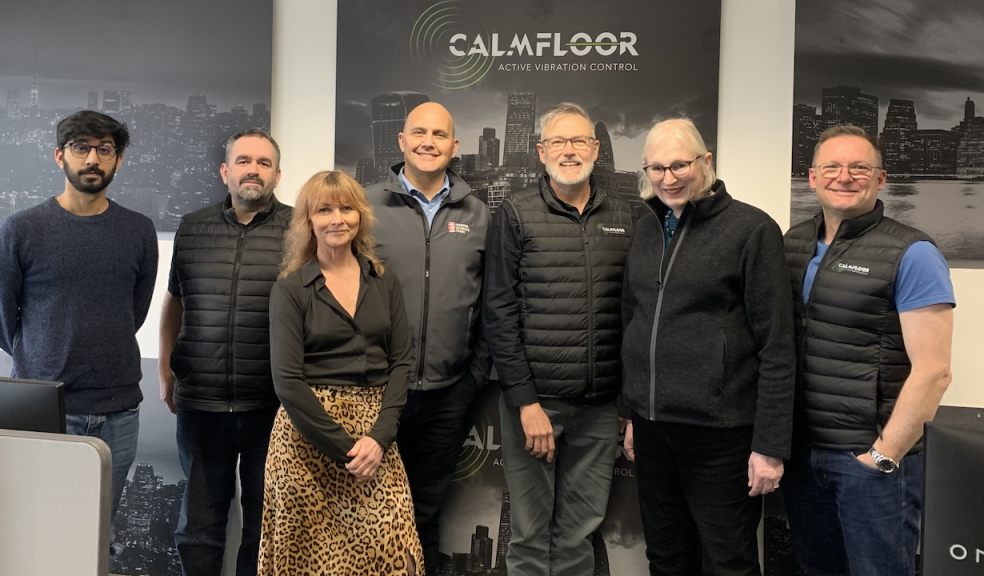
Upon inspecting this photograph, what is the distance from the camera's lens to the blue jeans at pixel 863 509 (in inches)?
87.3

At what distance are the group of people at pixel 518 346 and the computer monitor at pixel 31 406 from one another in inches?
38.2

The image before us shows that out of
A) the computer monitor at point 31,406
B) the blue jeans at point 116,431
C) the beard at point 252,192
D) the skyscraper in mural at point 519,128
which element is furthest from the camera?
the skyscraper in mural at point 519,128

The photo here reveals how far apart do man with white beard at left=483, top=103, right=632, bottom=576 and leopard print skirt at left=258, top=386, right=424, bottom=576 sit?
0.56 m

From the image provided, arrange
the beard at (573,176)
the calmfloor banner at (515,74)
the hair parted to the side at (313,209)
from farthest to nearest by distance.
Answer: the calmfloor banner at (515,74) → the beard at (573,176) → the hair parted to the side at (313,209)

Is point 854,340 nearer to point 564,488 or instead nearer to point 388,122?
point 564,488

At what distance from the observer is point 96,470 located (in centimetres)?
111

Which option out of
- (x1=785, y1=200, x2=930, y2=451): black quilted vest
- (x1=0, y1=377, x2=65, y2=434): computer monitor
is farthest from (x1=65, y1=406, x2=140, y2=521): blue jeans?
(x1=785, y1=200, x2=930, y2=451): black quilted vest

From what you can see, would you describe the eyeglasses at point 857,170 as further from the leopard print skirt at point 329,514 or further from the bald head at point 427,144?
the leopard print skirt at point 329,514

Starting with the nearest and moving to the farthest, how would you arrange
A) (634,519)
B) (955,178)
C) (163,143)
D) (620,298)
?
(620,298)
(955,178)
(634,519)
(163,143)

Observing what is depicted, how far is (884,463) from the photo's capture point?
2.18 metres

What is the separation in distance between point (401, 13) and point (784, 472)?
94.7 inches

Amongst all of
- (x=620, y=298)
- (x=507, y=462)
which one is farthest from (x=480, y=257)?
(x=507, y=462)

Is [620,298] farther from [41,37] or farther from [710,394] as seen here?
[41,37]

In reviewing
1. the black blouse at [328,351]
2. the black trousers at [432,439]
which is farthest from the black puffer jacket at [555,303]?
the black blouse at [328,351]
